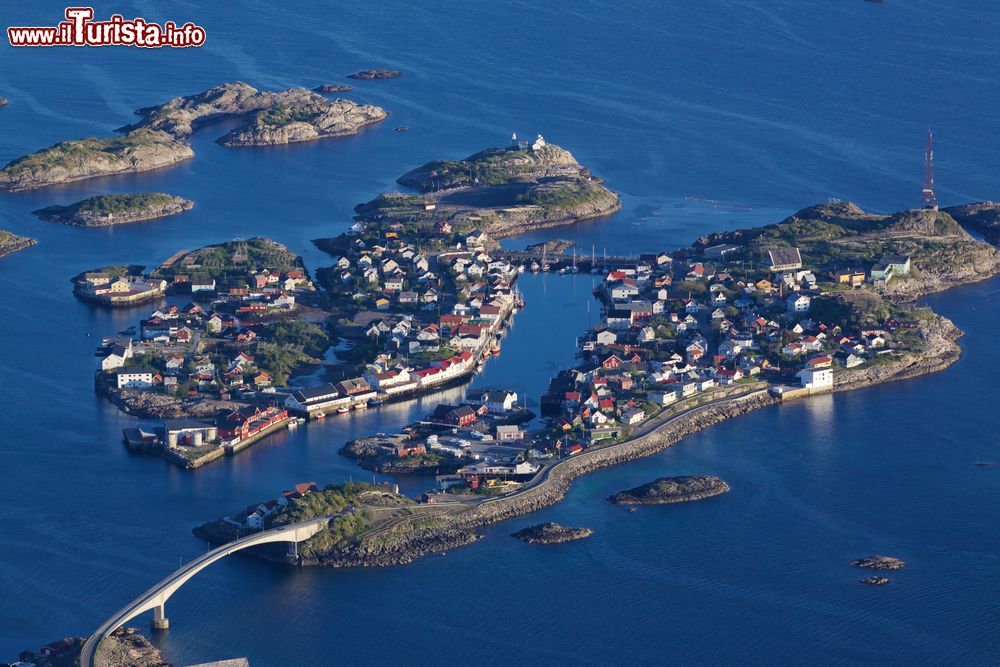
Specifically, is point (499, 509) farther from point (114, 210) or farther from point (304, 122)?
point (304, 122)

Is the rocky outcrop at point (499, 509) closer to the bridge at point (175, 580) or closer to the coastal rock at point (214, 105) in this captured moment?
the bridge at point (175, 580)

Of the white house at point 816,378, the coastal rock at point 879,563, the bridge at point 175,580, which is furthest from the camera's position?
the white house at point 816,378

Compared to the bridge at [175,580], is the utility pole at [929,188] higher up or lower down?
higher up

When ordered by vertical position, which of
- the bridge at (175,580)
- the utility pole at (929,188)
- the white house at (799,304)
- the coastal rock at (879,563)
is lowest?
the bridge at (175,580)

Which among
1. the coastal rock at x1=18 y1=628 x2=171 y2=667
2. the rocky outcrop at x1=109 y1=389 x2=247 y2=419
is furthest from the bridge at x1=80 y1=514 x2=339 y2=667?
the rocky outcrop at x1=109 y1=389 x2=247 y2=419

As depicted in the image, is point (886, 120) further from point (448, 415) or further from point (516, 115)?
point (448, 415)

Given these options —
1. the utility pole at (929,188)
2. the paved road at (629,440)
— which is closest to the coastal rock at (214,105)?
the utility pole at (929,188)

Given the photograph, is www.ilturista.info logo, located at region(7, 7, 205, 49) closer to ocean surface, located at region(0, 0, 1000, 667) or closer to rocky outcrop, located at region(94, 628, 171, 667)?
ocean surface, located at region(0, 0, 1000, 667)
